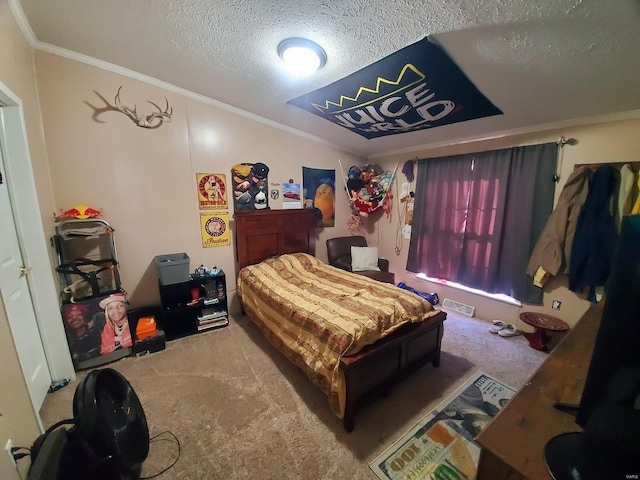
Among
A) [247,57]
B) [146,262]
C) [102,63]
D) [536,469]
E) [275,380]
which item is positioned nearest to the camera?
[536,469]

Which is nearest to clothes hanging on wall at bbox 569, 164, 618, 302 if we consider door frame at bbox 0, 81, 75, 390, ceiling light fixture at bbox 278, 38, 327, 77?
ceiling light fixture at bbox 278, 38, 327, 77

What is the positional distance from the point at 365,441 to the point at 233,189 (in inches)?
108

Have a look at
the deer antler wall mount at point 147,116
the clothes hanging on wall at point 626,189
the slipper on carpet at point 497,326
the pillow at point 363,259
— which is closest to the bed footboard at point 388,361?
the slipper on carpet at point 497,326

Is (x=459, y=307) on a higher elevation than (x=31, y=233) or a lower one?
lower

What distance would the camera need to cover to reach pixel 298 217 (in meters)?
3.44

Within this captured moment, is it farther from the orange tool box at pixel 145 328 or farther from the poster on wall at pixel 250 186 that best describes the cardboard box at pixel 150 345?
the poster on wall at pixel 250 186

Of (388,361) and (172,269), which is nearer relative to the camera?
(388,361)

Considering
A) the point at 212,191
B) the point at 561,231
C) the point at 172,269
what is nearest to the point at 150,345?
the point at 172,269

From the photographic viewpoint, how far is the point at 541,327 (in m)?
2.34

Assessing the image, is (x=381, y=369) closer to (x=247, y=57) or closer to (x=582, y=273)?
(x=582, y=273)

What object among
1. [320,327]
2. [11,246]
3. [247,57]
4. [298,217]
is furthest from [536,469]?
[298,217]

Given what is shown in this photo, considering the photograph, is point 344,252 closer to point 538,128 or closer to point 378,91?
point 378,91

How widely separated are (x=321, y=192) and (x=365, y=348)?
8.40ft

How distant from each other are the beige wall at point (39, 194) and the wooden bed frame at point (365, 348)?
5.18 feet
